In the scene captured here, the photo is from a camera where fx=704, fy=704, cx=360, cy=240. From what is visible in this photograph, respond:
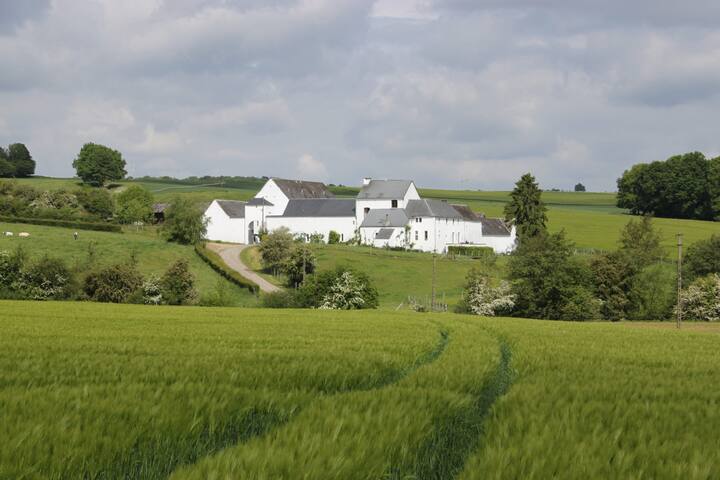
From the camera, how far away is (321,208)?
135 meters

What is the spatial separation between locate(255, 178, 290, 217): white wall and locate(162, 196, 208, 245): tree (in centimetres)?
3307

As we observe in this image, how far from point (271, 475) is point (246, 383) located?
5317 millimetres

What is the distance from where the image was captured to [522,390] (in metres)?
9.81

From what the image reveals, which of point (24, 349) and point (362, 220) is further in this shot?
point (362, 220)

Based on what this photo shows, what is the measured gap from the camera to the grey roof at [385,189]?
443 feet

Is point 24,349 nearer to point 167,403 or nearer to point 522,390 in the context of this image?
point 167,403

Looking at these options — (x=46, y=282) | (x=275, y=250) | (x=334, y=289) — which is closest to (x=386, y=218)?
(x=275, y=250)

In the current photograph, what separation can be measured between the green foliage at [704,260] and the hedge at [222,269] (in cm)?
5297

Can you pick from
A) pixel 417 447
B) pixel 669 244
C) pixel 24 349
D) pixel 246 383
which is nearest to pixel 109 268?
pixel 24 349

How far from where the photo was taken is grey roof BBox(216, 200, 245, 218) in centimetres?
12925

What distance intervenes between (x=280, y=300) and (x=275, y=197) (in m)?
77.8

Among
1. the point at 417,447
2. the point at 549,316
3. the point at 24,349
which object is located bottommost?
the point at 549,316

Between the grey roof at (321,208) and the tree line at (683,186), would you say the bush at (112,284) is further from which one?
the tree line at (683,186)

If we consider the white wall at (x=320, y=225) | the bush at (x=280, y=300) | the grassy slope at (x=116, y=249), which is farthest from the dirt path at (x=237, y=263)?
the white wall at (x=320, y=225)
